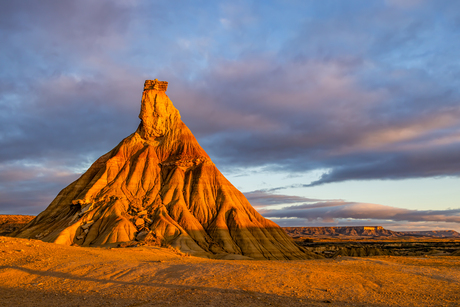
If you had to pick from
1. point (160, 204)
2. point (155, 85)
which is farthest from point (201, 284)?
point (155, 85)

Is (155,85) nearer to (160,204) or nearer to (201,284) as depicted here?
(160,204)

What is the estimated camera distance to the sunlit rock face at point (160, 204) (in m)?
58.1

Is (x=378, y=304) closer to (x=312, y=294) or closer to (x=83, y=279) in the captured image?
(x=312, y=294)

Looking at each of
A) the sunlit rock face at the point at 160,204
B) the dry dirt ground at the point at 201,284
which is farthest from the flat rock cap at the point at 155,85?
the dry dirt ground at the point at 201,284

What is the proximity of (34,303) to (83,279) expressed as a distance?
407 cm

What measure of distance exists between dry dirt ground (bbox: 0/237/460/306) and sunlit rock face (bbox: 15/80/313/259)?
30483mm

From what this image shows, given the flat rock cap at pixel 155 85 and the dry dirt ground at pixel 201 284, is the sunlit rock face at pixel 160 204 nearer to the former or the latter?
the flat rock cap at pixel 155 85

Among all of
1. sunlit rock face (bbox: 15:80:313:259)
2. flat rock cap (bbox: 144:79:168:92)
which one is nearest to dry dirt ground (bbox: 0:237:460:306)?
sunlit rock face (bbox: 15:80:313:259)

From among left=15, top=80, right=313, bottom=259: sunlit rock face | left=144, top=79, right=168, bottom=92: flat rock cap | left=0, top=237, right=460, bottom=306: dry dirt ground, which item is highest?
left=144, top=79, right=168, bottom=92: flat rock cap

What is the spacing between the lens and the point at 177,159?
7962 centimetres

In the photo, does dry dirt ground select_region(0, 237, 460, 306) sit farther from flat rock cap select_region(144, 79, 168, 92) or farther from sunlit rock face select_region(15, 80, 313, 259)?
flat rock cap select_region(144, 79, 168, 92)

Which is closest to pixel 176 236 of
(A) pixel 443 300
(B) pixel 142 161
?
(B) pixel 142 161

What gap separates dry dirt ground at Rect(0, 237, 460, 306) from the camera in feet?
55.5

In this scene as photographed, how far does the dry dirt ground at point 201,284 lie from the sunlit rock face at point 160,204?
30.5 m
